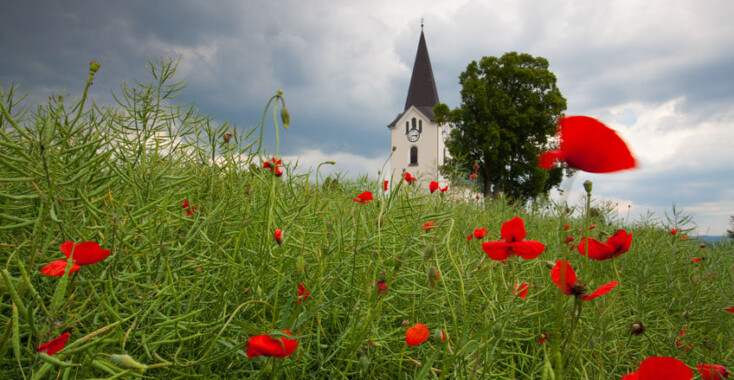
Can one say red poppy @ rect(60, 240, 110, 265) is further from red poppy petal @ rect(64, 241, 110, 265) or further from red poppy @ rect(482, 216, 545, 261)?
red poppy @ rect(482, 216, 545, 261)

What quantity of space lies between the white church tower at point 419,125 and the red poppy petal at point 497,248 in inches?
1173

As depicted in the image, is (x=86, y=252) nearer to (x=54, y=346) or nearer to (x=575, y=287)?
(x=54, y=346)

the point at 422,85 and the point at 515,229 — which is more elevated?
the point at 422,85

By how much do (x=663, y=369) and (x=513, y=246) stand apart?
31 centimetres

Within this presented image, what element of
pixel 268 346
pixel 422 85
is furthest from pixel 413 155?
pixel 268 346

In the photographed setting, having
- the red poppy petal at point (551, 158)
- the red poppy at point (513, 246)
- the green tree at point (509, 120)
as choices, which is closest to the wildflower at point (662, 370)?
the red poppy at point (513, 246)

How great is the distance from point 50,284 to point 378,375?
873mm

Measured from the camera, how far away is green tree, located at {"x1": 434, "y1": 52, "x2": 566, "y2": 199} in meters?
18.2

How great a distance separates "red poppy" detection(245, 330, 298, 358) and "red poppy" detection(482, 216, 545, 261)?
45 cm

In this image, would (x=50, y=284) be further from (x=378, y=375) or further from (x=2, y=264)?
(x=378, y=375)

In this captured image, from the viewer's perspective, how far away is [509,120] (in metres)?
18.1

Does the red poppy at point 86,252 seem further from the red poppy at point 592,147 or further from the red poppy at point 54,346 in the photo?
the red poppy at point 592,147

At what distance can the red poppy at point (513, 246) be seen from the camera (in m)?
0.77

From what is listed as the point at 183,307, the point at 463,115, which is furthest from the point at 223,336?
the point at 463,115
